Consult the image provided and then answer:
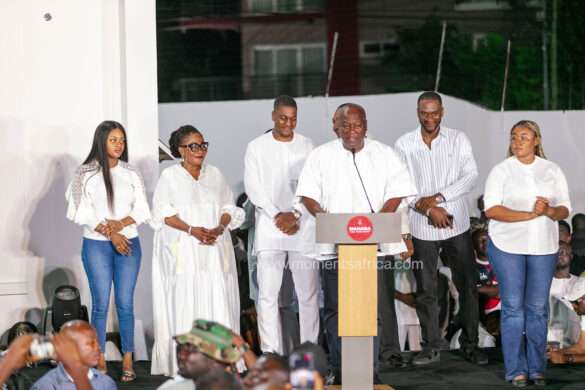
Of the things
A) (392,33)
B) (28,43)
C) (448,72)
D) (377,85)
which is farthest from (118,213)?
(392,33)

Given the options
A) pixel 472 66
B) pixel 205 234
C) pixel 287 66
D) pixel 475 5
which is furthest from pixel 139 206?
pixel 475 5

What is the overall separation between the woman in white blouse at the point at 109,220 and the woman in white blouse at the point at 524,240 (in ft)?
8.05

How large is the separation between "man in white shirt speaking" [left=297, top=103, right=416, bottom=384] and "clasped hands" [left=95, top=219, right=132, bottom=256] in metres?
1.31

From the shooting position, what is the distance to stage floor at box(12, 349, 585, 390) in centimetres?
811

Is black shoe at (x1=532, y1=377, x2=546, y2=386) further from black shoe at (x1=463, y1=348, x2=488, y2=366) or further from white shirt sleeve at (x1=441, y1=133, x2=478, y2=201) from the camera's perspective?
white shirt sleeve at (x1=441, y1=133, x2=478, y2=201)

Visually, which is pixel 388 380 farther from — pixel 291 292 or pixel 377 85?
pixel 377 85

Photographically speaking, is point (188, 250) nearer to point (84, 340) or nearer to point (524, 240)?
point (524, 240)

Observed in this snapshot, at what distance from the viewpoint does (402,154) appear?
360 inches

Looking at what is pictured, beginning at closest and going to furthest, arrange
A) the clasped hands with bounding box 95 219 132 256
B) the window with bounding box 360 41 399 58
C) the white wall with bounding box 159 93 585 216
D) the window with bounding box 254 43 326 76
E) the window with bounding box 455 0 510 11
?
1. the clasped hands with bounding box 95 219 132 256
2. the white wall with bounding box 159 93 585 216
3. the window with bounding box 360 41 399 58
4. the window with bounding box 254 43 326 76
5. the window with bounding box 455 0 510 11

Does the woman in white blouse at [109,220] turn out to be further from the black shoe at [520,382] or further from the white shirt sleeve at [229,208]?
the black shoe at [520,382]

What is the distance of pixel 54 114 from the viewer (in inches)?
382

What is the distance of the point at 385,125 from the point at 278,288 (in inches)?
133

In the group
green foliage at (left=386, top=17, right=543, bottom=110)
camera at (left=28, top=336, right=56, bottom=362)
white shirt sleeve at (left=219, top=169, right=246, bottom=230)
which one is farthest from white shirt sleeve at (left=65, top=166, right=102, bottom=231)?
green foliage at (left=386, top=17, right=543, bottom=110)

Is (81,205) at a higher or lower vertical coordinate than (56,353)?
higher
